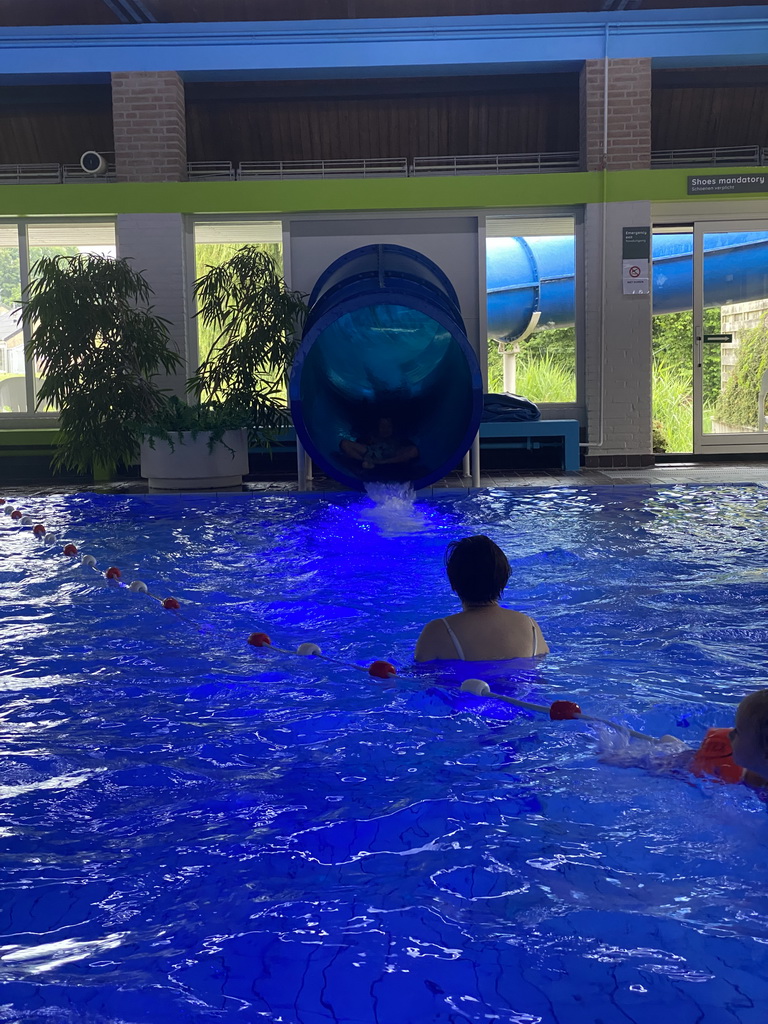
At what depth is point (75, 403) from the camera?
9047 millimetres

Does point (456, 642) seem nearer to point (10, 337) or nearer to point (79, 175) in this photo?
point (10, 337)

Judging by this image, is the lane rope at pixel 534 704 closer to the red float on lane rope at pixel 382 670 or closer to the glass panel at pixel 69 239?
the red float on lane rope at pixel 382 670

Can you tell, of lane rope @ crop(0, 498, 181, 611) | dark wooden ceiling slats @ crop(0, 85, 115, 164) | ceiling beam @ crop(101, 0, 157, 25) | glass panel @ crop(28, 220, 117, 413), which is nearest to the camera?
lane rope @ crop(0, 498, 181, 611)

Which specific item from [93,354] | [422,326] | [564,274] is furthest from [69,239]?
[564,274]

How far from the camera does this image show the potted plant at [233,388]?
882 centimetres

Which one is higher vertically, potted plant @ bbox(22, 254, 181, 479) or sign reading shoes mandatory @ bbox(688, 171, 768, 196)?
sign reading shoes mandatory @ bbox(688, 171, 768, 196)

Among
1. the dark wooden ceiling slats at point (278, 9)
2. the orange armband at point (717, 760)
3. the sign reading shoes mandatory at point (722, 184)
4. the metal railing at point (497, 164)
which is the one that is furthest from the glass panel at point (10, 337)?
the orange armband at point (717, 760)

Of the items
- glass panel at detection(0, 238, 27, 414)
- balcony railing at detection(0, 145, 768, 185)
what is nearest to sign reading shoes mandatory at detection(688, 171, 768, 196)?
balcony railing at detection(0, 145, 768, 185)

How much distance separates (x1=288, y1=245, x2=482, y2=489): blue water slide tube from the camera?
839 cm

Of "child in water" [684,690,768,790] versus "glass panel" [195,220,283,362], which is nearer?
"child in water" [684,690,768,790]

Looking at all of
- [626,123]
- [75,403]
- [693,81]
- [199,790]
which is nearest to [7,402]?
[75,403]

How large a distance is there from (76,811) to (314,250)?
832 cm

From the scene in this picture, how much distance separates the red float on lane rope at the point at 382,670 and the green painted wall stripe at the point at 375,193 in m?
7.16

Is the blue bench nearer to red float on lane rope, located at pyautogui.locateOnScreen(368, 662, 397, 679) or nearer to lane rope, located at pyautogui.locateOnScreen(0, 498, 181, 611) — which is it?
lane rope, located at pyautogui.locateOnScreen(0, 498, 181, 611)
